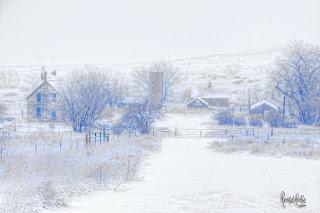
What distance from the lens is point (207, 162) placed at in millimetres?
19578

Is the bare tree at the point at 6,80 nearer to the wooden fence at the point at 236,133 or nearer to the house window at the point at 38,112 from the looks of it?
the house window at the point at 38,112

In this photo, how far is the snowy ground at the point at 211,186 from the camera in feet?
35.1

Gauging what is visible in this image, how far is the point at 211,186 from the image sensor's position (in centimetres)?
1367

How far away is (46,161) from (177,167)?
17.6 feet

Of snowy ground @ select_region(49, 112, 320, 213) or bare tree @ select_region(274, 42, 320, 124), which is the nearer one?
snowy ground @ select_region(49, 112, 320, 213)

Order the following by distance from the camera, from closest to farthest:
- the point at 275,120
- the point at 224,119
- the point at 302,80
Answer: the point at 275,120
the point at 224,119
the point at 302,80

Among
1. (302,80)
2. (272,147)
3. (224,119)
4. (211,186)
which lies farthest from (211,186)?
(302,80)

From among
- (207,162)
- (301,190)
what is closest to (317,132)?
(207,162)
